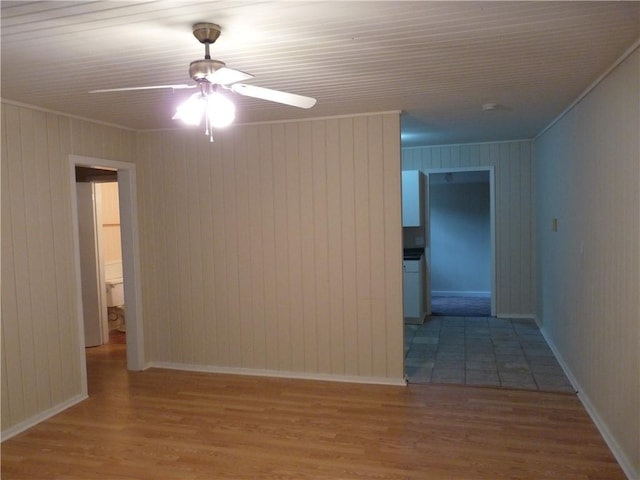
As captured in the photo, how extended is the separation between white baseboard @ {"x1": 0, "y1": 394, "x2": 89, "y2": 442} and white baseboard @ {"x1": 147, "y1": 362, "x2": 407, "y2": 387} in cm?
90

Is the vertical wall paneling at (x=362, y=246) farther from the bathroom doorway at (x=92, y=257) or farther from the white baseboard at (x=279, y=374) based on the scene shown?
the bathroom doorway at (x=92, y=257)

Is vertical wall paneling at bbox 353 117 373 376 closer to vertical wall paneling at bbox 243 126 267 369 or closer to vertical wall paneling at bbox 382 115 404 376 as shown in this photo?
vertical wall paneling at bbox 382 115 404 376

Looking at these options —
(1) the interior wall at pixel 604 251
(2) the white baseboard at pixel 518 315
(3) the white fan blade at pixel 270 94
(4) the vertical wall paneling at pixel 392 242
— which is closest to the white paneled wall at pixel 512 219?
(2) the white baseboard at pixel 518 315

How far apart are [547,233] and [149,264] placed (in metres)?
4.11

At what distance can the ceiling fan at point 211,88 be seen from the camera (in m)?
→ 2.06

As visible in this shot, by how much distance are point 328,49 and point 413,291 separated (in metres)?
4.18

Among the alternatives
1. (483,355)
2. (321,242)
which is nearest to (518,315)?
(483,355)

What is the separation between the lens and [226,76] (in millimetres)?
2064

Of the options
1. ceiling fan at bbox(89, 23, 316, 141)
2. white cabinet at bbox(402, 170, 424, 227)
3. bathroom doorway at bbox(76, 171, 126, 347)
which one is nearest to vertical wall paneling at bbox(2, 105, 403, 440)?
bathroom doorway at bbox(76, 171, 126, 347)

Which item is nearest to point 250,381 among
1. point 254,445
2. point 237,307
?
point 237,307

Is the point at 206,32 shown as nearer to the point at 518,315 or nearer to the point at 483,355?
the point at 483,355

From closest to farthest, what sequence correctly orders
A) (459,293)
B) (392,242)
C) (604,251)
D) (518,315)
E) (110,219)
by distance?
(604,251)
(392,242)
(518,315)
(110,219)
(459,293)

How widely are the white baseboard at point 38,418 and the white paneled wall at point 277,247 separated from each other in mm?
965

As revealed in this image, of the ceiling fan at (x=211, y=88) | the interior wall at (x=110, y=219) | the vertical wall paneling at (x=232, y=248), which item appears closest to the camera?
the ceiling fan at (x=211, y=88)
